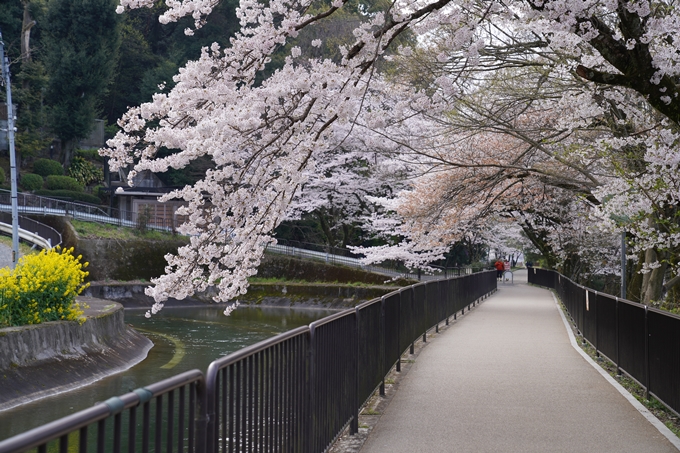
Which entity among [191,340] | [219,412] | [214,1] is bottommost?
[191,340]

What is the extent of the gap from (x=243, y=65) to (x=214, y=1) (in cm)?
76

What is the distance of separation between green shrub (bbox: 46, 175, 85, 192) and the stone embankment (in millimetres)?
33670

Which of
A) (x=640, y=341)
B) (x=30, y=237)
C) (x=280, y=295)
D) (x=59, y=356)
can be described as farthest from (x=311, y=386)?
(x=30, y=237)

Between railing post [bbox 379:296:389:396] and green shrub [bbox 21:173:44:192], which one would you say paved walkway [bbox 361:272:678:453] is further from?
green shrub [bbox 21:173:44:192]

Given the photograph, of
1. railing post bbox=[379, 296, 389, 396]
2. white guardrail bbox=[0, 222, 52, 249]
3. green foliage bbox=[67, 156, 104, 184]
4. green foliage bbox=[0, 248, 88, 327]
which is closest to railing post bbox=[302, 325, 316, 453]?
railing post bbox=[379, 296, 389, 396]

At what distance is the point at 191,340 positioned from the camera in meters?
23.0

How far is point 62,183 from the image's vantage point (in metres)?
50.7

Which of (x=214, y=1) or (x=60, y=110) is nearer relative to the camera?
(x=214, y=1)

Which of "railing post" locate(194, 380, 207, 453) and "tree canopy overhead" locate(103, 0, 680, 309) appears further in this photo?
"tree canopy overhead" locate(103, 0, 680, 309)

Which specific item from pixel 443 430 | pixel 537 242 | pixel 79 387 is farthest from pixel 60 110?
pixel 443 430

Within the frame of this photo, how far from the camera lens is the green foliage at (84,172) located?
178 feet

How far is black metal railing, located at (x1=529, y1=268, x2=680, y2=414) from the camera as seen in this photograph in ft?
27.3

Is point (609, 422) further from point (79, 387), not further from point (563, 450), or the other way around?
point (79, 387)

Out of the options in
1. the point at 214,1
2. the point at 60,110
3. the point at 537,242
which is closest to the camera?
the point at 214,1
